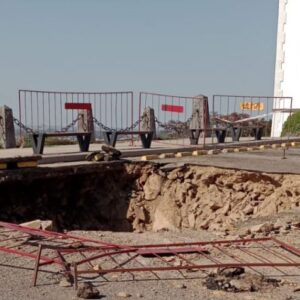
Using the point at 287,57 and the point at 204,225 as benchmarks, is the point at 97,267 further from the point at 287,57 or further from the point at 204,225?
the point at 287,57

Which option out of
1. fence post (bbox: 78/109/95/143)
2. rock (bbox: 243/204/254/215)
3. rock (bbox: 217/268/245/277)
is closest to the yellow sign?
fence post (bbox: 78/109/95/143)

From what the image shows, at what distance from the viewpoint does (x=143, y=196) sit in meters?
13.1

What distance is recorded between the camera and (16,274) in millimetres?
6141

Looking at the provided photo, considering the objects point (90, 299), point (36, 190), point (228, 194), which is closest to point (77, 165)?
point (36, 190)

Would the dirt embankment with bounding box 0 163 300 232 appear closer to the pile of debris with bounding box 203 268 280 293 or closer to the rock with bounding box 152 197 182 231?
the rock with bounding box 152 197 182 231

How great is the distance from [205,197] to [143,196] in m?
1.48

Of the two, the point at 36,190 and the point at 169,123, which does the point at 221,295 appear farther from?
the point at 169,123

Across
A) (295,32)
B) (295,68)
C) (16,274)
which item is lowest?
(16,274)

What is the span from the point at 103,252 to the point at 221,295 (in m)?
1.86

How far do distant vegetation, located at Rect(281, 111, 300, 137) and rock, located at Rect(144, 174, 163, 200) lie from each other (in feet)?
51.2

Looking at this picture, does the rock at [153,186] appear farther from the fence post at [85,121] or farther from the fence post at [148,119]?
the fence post at [148,119]

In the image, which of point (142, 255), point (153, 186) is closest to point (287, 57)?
point (153, 186)

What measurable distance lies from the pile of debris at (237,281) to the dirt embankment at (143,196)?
518 centimetres

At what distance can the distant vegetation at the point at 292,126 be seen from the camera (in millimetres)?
27281
